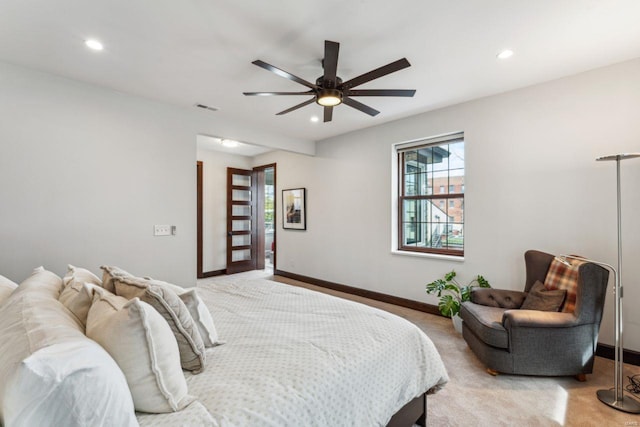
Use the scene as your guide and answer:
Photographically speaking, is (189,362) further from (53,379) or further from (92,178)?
(92,178)

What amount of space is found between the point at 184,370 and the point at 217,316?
2.08 ft

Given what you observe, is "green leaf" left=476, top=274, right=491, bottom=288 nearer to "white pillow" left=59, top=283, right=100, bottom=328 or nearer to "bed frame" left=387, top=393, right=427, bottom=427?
"bed frame" left=387, top=393, right=427, bottom=427

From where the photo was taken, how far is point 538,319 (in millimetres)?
2213

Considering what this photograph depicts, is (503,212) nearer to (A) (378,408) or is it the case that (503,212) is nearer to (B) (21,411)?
(A) (378,408)

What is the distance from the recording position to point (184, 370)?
119 cm

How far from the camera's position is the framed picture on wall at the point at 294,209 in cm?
556

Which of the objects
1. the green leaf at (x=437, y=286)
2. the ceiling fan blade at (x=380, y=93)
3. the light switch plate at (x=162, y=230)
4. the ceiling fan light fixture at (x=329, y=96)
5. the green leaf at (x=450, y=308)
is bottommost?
the green leaf at (x=450, y=308)

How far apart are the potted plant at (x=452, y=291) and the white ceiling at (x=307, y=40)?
2172 millimetres

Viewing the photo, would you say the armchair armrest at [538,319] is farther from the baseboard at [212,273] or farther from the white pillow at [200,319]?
the baseboard at [212,273]

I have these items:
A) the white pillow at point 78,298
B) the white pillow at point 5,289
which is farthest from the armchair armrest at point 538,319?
the white pillow at point 5,289

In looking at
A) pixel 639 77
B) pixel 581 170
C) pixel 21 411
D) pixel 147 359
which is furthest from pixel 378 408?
pixel 639 77

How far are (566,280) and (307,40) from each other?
115 inches

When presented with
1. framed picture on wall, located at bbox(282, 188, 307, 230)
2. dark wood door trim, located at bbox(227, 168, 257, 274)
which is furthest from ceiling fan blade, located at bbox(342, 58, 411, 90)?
dark wood door trim, located at bbox(227, 168, 257, 274)

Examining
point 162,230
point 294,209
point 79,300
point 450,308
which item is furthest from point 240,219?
point 79,300
